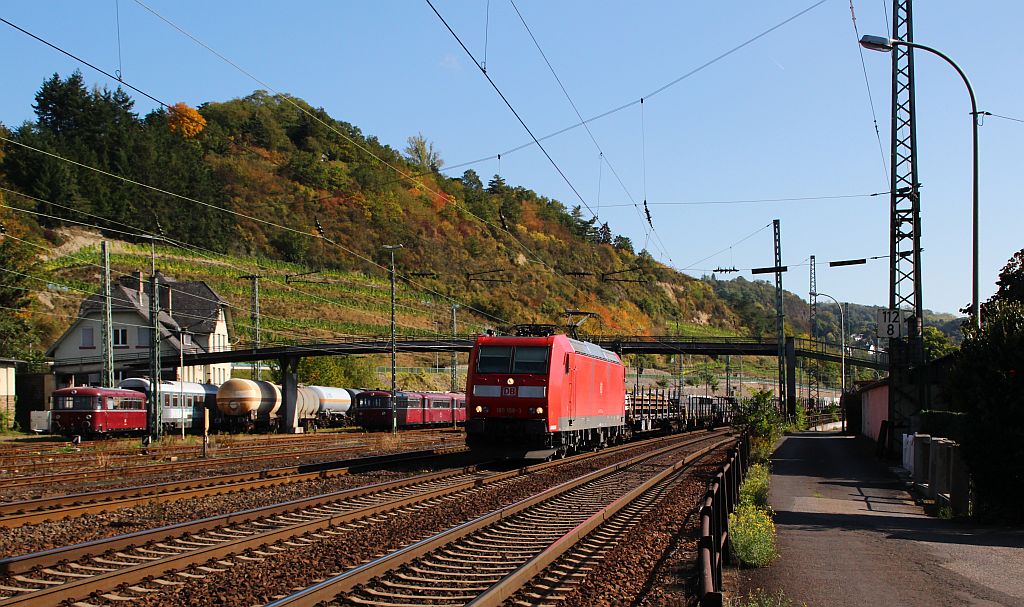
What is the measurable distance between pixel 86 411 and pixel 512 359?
26875 mm

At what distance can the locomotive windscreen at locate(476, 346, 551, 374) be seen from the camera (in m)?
23.6

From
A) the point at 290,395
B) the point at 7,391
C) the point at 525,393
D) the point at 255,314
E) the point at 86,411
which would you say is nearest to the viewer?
the point at 525,393

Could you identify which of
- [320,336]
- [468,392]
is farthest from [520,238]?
[468,392]

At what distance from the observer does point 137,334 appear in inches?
2854

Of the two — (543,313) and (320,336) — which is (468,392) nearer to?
(320,336)

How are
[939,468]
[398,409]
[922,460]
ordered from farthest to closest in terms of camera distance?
[398,409] < [922,460] < [939,468]

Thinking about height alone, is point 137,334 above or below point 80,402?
above

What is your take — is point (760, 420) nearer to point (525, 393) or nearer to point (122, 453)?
point (525, 393)

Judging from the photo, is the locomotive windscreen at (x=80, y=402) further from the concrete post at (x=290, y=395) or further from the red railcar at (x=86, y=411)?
the concrete post at (x=290, y=395)

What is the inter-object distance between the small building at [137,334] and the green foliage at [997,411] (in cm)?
5351

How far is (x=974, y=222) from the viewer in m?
21.3

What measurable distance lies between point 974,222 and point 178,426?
41833mm

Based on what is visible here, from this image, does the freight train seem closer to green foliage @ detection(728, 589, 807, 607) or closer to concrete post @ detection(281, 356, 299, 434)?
green foliage @ detection(728, 589, 807, 607)

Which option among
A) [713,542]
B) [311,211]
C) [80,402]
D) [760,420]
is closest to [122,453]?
[80,402]
